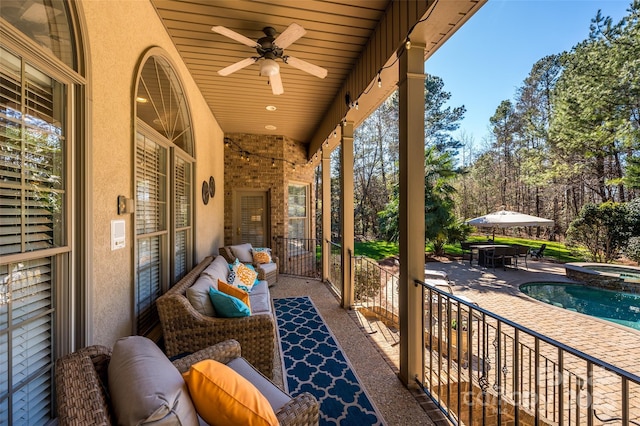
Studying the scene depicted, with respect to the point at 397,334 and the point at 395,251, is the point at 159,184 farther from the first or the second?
the point at 395,251

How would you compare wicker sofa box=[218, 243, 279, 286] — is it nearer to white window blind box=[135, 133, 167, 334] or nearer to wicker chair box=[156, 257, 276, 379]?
white window blind box=[135, 133, 167, 334]

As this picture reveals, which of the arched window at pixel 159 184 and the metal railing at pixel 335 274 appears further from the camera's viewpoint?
the metal railing at pixel 335 274

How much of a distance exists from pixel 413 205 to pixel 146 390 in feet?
6.22

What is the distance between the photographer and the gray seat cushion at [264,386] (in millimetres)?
1340

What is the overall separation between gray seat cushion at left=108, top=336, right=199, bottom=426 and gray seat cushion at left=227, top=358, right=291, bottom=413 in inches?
18.6

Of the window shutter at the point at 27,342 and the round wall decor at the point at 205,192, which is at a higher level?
the round wall decor at the point at 205,192

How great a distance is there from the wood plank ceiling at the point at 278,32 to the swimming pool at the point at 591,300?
684 centimetres

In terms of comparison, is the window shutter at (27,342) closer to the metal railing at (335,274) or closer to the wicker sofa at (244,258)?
the metal railing at (335,274)

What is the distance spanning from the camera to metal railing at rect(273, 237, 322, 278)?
20.6 feet

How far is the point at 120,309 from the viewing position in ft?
6.30

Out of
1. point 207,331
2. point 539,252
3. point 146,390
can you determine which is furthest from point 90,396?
point 539,252

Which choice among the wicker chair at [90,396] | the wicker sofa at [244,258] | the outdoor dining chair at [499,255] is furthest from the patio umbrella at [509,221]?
the wicker chair at [90,396]

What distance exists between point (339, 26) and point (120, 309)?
2943 millimetres

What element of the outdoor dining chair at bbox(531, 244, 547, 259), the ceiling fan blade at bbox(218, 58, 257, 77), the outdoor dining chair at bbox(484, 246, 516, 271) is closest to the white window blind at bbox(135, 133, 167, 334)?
the ceiling fan blade at bbox(218, 58, 257, 77)
